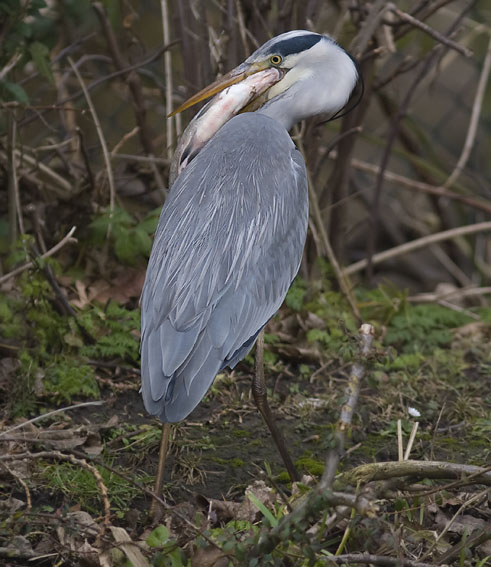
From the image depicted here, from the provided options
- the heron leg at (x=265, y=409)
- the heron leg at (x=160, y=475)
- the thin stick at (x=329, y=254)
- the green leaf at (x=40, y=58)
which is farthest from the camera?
the thin stick at (x=329, y=254)

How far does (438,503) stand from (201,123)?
1.66 m

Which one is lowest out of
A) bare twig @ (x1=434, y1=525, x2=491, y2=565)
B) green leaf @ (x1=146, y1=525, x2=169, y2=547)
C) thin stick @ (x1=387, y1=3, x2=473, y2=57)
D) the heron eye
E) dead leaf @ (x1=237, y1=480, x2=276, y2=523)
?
dead leaf @ (x1=237, y1=480, x2=276, y2=523)

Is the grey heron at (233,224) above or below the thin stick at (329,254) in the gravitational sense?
above

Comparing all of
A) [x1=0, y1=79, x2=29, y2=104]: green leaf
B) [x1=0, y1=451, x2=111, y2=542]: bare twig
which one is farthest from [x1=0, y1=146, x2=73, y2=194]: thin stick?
[x1=0, y1=451, x2=111, y2=542]: bare twig

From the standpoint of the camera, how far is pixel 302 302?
14.4 feet

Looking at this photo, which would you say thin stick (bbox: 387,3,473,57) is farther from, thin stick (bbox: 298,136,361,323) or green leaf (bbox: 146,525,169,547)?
green leaf (bbox: 146,525,169,547)

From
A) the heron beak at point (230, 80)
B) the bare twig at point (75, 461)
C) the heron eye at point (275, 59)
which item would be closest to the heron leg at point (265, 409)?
the bare twig at point (75, 461)

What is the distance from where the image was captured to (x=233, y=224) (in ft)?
9.81

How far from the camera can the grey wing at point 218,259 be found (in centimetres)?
265

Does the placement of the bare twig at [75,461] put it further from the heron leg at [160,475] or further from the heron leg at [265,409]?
the heron leg at [265,409]

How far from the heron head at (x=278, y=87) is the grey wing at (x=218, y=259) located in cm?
17

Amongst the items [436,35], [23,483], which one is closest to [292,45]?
[436,35]

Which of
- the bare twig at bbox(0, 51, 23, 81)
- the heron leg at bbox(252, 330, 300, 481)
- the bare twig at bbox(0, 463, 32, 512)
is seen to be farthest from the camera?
the bare twig at bbox(0, 51, 23, 81)

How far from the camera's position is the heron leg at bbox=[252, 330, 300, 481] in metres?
3.02
